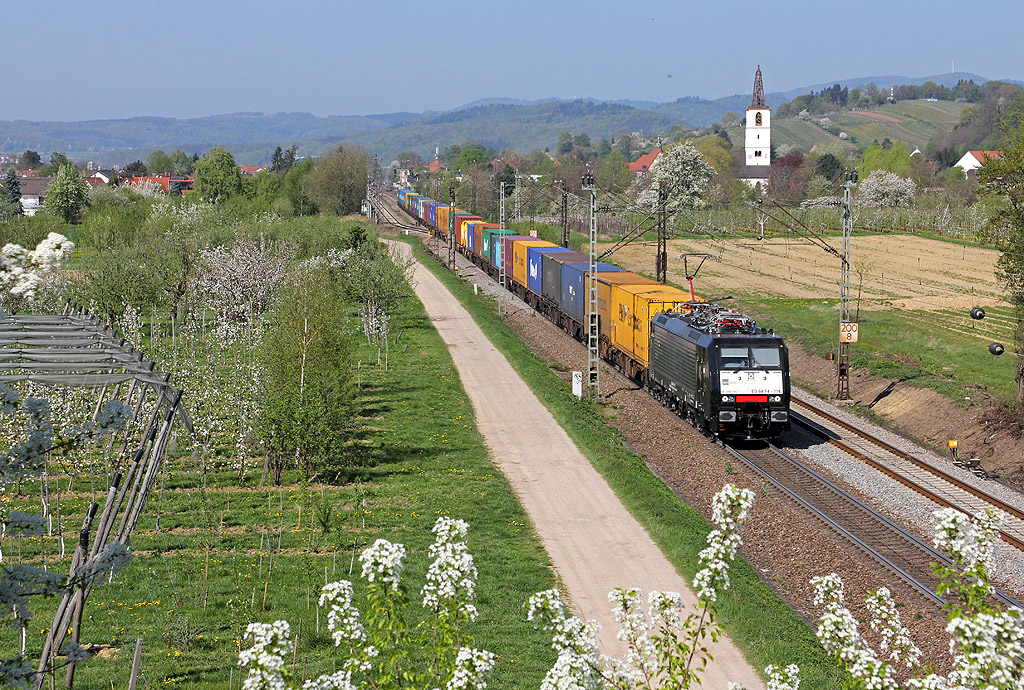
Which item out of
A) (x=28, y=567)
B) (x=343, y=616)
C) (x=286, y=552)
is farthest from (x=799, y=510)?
(x=28, y=567)

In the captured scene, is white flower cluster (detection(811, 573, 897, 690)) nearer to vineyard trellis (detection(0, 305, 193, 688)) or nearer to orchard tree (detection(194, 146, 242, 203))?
vineyard trellis (detection(0, 305, 193, 688))

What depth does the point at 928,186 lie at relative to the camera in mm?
147875

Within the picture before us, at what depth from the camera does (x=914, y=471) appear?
2791 cm

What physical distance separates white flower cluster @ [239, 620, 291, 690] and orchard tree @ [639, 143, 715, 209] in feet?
351

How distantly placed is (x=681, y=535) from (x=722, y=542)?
42.1 feet

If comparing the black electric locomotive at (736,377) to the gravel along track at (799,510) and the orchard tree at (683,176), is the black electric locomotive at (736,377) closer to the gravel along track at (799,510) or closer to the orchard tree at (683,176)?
the gravel along track at (799,510)

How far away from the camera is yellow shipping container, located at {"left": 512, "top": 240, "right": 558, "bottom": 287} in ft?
202

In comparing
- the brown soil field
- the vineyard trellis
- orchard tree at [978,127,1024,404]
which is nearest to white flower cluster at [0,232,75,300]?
the vineyard trellis

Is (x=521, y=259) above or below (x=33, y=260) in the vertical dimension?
below

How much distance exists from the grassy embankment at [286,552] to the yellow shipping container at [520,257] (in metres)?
30.0

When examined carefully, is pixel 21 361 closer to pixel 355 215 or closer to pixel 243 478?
pixel 243 478

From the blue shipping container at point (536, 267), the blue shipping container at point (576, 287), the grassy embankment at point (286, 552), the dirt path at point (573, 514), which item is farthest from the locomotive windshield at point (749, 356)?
the blue shipping container at point (536, 267)

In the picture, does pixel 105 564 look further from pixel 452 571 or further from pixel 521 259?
pixel 521 259

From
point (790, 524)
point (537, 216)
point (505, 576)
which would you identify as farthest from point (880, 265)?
point (505, 576)
